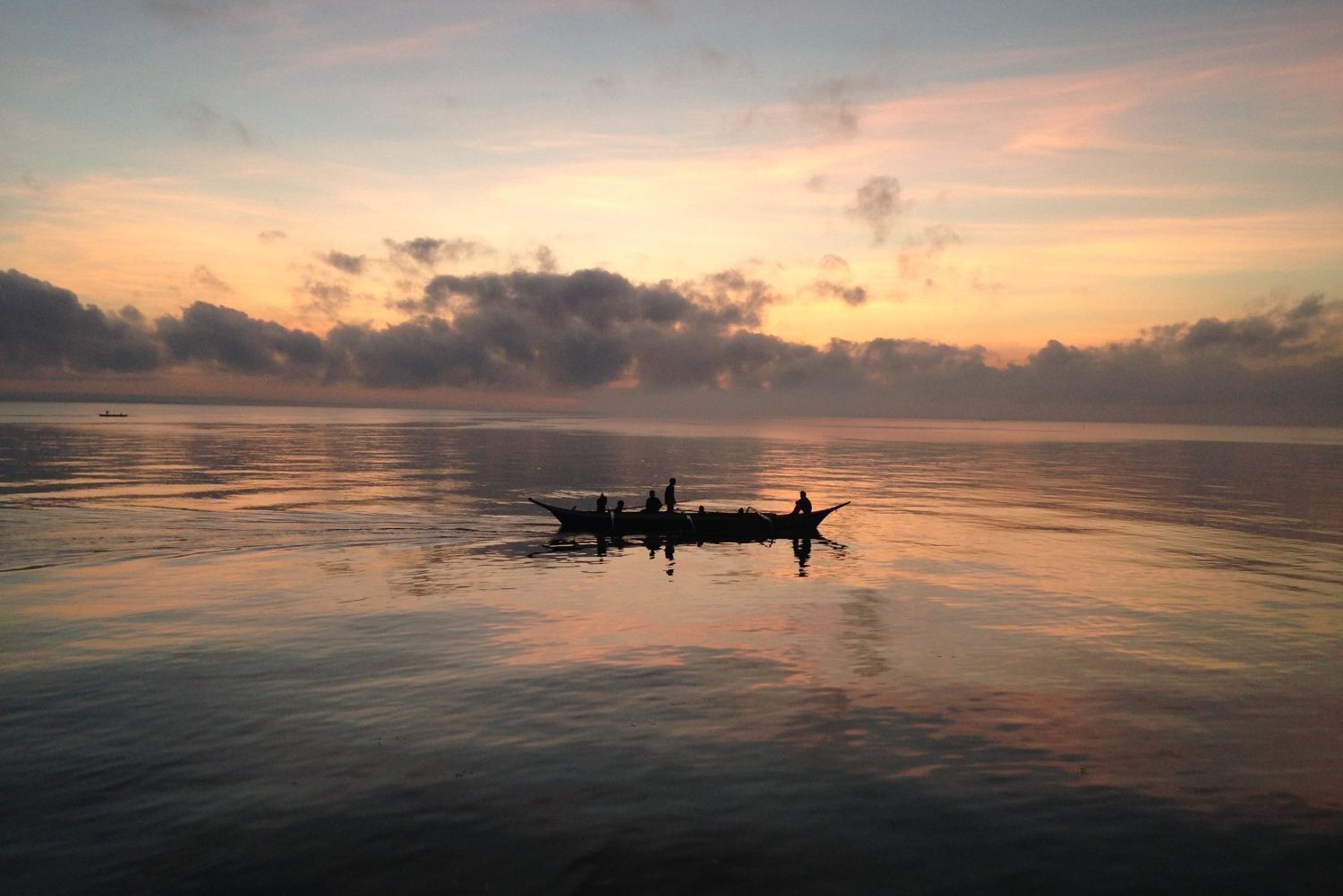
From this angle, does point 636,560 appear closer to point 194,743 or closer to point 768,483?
point 194,743

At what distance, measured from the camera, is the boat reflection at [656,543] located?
47562mm

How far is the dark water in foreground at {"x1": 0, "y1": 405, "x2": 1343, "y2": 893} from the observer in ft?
46.1

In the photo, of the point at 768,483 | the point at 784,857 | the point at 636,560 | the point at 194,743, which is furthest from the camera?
the point at 768,483

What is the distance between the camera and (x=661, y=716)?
812 inches

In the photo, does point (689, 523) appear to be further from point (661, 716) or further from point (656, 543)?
point (661, 716)

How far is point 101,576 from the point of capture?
37375mm

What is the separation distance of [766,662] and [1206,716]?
477 inches

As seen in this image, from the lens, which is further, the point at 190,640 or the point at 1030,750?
the point at 190,640

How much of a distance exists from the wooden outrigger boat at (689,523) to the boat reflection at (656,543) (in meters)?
0.37

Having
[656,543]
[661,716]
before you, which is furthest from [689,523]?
[661,716]

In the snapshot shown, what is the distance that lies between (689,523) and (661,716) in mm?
32563

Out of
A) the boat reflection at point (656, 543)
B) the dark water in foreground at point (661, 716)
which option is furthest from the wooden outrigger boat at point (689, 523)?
the dark water in foreground at point (661, 716)

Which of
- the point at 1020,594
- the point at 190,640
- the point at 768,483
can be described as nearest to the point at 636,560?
the point at 1020,594

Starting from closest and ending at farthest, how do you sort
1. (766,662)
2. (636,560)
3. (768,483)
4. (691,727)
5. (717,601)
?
(691,727)
(766,662)
(717,601)
(636,560)
(768,483)
